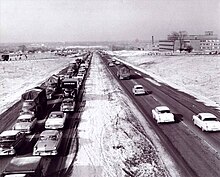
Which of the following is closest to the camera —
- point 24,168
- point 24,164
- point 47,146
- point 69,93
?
point 24,168

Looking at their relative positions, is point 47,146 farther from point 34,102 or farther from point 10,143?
point 34,102

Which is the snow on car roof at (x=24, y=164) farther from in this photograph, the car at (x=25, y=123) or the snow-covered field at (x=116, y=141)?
the car at (x=25, y=123)

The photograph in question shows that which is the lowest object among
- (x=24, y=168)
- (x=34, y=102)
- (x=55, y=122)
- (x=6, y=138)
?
(x=55, y=122)

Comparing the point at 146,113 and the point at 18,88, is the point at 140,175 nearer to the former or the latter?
the point at 146,113

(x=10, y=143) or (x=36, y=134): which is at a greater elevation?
(x=10, y=143)

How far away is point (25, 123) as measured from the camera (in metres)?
25.6

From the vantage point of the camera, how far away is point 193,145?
21.4m

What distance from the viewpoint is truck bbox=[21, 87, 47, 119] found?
29.7 meters

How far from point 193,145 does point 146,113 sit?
10.5 metres

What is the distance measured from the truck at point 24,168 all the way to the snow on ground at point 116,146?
2.68 meters

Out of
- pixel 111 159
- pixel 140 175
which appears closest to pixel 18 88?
pixel 111 159

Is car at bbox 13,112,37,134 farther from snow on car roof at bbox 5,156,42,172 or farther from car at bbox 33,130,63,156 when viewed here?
snow on car roof at bbox 5,156,42,172

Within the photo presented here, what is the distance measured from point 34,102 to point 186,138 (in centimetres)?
1797

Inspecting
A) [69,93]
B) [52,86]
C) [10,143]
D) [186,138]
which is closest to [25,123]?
[10,143]
